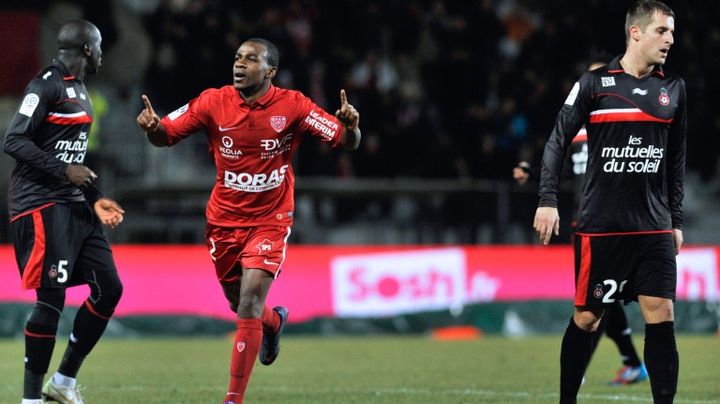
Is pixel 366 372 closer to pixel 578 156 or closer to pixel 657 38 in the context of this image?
pixel 578 156

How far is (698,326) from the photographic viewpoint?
1628cm

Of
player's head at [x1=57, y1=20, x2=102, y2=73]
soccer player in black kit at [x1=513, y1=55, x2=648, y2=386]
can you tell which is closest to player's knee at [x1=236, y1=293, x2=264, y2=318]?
player's head at [x1=57, y1=20, x2=102, y2=73]

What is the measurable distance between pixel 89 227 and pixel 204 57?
10332mm

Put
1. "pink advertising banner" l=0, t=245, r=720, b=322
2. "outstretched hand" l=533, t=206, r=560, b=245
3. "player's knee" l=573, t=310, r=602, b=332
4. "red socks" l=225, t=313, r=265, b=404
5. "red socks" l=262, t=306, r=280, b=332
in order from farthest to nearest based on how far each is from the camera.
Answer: "pink advertising banner" l=0, t=245, r=720, b=322
"red socks" l=262, t=306, r=280, b=332
"red socks" l=225, t=313, r=265, b=404
"player's knee" l=573, t=310, r=602, b=332
"outstretched hand" l=533, t=206, r=560, b=245

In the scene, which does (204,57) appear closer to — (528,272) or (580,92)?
(528,272)

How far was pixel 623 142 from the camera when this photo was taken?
23.2 feet

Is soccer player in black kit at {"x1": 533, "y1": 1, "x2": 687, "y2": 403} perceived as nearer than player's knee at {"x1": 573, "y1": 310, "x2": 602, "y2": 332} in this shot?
Yes

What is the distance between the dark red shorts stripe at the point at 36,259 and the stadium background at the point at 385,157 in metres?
7.26

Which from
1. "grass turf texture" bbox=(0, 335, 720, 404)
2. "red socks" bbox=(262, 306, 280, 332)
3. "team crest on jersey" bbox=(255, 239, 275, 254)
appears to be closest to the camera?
"team crest on jersey" bbox=(255, 239, 275, 254)

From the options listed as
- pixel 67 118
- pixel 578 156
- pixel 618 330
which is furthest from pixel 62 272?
pixel 618 330

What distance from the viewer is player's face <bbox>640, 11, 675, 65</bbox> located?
704cm

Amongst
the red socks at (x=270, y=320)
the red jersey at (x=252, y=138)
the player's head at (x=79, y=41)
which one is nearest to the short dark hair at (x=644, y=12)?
the red jersey at (x=252, y=138)

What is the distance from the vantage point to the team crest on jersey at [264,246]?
26.5ft

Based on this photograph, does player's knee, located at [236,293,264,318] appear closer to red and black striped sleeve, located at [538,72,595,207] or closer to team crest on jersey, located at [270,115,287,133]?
team crest on jersey, located at [270,115,287,133]
